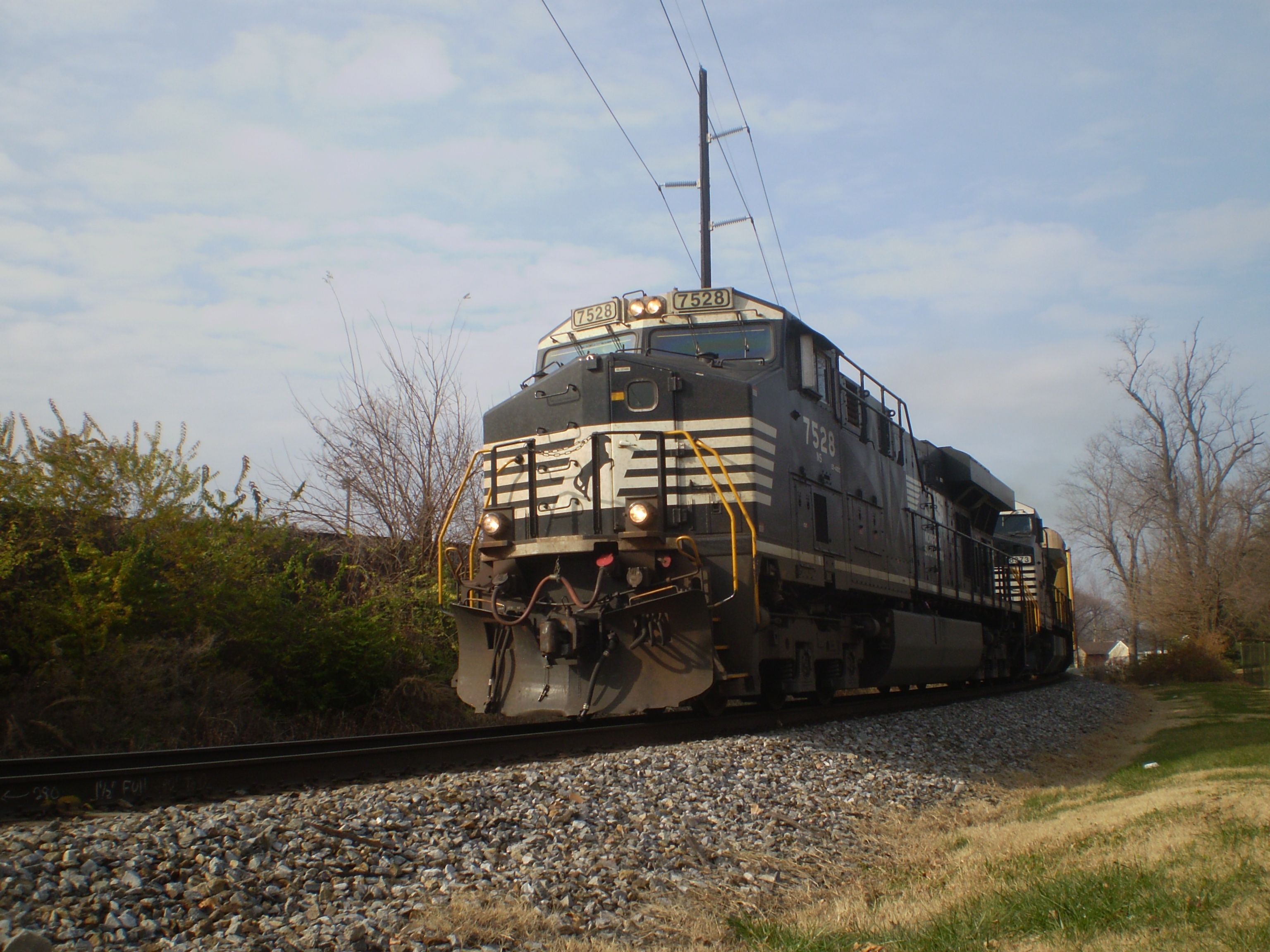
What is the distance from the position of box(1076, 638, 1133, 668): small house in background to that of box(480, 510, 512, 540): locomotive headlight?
31.6 m

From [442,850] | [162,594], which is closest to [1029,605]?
[162,594]

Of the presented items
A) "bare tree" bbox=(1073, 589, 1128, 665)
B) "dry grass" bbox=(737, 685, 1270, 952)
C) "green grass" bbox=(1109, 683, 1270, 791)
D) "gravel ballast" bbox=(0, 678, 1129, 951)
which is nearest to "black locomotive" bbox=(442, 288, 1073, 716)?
"gravel ballast" bbox=(0, 678, 1129, 951)

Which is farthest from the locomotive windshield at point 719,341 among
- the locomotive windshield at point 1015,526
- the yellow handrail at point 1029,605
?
the locomotive windshield at point 1015,526

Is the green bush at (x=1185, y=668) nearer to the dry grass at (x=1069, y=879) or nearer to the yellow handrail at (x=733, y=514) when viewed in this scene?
the dry grass at (x=1069, y=879)

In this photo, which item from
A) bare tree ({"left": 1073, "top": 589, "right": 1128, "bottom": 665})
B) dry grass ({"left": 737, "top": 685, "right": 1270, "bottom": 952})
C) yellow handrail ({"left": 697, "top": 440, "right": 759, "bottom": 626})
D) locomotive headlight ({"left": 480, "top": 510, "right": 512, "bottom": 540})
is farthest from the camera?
bare tree ({"left": 1073, "top": 589, "right": 1128, "bottom": 665})

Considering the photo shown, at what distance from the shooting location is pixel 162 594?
29.2ft

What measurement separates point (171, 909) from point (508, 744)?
3607 mm

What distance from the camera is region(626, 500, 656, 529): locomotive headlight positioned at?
295 inches

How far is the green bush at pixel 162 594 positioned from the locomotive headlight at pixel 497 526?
9.03 ft

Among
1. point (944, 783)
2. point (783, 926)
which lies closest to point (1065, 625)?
point (944, 783)

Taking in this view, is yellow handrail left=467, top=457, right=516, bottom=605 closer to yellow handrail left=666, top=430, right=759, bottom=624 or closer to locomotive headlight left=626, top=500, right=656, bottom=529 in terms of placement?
locomotive headlight left=626, top=500, right=656, bottom=529

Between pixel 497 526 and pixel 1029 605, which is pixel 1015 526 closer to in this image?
pixel 1029 605

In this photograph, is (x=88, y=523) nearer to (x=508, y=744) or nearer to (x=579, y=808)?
(x=508, y=744)

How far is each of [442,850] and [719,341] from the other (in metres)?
5.89
